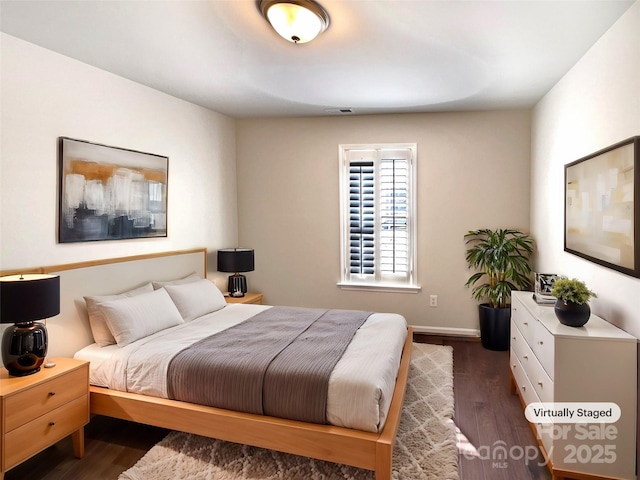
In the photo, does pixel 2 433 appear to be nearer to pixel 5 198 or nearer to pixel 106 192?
pixel 5 198

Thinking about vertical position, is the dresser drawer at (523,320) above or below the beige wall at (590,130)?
below

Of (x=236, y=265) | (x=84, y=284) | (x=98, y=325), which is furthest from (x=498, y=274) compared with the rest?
(x=84, y=284)

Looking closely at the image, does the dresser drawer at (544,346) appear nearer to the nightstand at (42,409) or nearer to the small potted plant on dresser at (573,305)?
the small potted plant on dresser at (573,305)

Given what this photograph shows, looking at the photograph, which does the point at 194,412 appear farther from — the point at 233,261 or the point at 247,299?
the point at 233,261

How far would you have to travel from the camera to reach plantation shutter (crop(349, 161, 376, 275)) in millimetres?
4773

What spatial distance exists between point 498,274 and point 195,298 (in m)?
3.09

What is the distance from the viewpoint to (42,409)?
223cm

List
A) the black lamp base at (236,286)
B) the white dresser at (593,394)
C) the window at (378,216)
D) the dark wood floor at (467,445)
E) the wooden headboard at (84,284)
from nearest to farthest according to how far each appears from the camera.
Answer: the white dresser at (593,394)
the dark wood floor at (467,445)
the wooden headboard at (84,284)
the black lamp base at (236,286)
the window at (378,216)

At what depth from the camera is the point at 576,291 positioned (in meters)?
2.24

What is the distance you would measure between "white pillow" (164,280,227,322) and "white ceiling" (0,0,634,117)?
1.81 m

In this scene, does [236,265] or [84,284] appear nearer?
[84,284]

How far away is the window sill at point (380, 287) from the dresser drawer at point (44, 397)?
298 cm

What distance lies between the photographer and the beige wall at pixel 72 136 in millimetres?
2553

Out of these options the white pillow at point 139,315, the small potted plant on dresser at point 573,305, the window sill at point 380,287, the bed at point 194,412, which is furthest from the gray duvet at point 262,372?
the window sill at point 380,287
